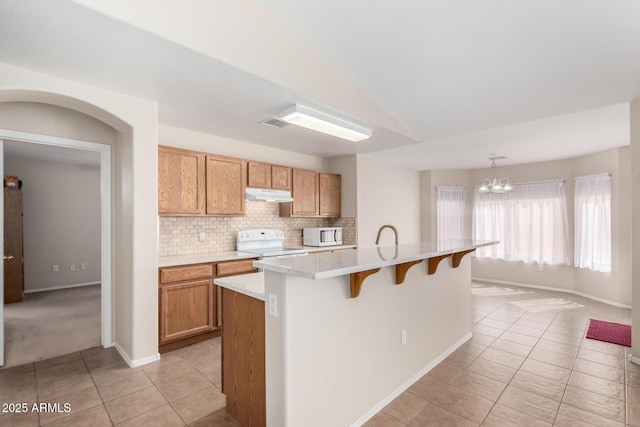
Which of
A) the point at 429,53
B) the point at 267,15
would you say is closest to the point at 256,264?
the point at 267,15

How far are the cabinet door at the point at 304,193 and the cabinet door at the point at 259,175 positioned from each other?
1.66ft

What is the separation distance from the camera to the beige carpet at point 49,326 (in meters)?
3.31

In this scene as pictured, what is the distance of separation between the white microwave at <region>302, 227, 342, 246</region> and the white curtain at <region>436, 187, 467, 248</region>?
296 centimetres

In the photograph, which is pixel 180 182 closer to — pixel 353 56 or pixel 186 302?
pixel 186 302

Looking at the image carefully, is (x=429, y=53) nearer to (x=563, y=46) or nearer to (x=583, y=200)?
(x=563, y=46)

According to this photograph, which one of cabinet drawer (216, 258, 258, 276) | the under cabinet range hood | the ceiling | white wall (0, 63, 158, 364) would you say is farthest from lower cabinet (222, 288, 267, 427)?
the under cabinet range hood

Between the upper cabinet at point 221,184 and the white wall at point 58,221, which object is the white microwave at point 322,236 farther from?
the white wall at point 58,221

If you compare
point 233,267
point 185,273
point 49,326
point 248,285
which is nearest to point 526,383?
point 248,285

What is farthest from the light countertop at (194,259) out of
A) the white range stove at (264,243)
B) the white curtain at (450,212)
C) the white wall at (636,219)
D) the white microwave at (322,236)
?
the white curtain at (450,212)

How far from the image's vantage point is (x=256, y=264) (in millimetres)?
1729

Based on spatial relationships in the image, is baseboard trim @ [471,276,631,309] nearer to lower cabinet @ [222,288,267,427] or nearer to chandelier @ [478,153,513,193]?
chandelier @ [478,153,513,193]

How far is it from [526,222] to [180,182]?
6.35 metres

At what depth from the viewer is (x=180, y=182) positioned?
12.2ft

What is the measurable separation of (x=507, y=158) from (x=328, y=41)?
15.3ft
